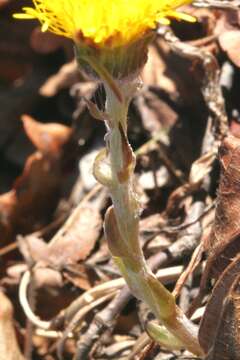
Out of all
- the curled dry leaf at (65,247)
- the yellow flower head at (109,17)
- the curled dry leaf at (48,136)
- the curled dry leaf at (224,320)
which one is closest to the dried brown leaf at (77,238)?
the curled dry leaf at (65,247)

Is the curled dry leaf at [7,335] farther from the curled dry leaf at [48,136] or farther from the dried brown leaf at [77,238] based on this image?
the curled dry leaf at [48,136]

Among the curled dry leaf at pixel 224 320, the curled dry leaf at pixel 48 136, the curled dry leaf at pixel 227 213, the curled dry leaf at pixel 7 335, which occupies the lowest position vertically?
the curled dry leaf at pixel 7 335

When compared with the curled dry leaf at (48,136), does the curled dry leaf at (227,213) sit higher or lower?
higher

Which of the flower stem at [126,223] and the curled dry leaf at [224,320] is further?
the curled dry leaf at [224,320]

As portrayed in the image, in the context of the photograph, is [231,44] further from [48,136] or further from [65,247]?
[48,136]

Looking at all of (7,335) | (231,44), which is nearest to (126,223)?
(7,335)

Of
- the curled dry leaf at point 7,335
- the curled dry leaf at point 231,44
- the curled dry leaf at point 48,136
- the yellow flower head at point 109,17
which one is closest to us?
the yellow flower head at point 109,17

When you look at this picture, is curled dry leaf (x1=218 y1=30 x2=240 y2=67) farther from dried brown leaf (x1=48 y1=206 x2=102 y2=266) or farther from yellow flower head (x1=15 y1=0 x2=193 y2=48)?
yellow flower head (x1=15 y1=0 x2=193 y2=48)
